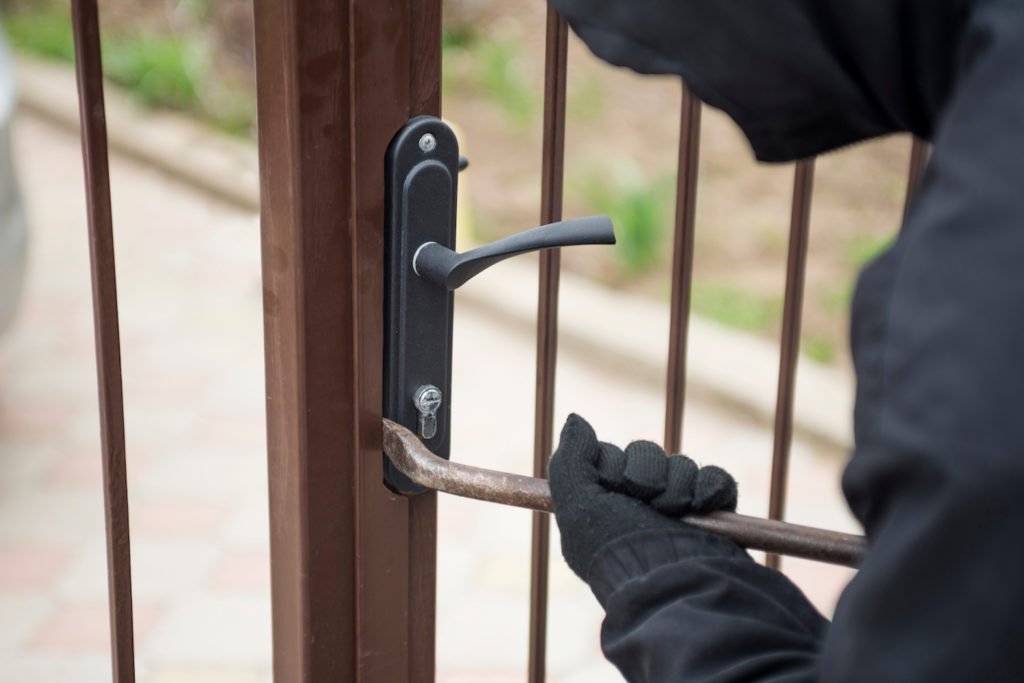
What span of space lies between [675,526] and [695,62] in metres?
0.35

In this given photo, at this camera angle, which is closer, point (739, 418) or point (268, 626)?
point (268, 626)

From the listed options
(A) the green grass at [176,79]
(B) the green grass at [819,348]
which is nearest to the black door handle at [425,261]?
(B) the green grass at [819,348]

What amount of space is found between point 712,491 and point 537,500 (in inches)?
5.5

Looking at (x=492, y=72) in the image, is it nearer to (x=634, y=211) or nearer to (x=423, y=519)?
(x=634, y=211)

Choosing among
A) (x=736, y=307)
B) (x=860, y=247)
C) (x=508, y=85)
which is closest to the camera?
(x=736, y=307)

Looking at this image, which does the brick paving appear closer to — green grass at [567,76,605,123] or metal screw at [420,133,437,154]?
green grass at [567,76,605,123]

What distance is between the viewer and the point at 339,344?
1065 millimetres

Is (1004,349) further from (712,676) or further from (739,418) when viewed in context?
(739,418)

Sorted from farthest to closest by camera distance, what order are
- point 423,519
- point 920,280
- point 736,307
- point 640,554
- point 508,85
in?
1. point 508,85
2. point 736,307
3. point 423,519
4. point 640,554
5. point 920,280

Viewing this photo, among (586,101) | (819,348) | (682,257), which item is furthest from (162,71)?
(682,257)

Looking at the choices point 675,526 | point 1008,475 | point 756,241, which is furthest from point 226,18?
point 1008,475

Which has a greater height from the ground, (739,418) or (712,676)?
(712,676)

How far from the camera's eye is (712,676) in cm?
81

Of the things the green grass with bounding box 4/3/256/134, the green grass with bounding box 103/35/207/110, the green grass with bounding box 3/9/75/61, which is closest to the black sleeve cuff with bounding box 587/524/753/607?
the green grass with bounding box 4/3/256/134
